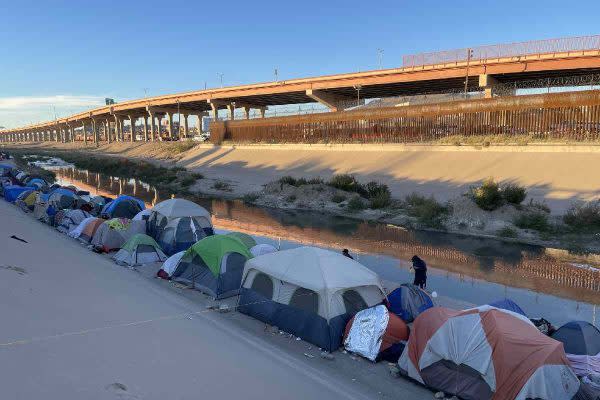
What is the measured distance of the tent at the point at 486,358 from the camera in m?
7.44

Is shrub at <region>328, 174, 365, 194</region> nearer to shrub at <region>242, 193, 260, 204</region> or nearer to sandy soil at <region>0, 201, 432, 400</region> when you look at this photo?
shrub at <region>242, 193, 260, 204</region>

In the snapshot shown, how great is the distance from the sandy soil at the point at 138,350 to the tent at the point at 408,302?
2339 mm

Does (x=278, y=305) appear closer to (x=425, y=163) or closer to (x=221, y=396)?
(x=221, y=396)

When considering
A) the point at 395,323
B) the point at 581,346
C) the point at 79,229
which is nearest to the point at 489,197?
the point at 581,346

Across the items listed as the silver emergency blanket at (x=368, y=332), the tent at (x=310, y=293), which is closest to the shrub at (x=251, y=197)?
the tent at (x=310, y=293)

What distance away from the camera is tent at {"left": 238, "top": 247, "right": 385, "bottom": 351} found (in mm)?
10172

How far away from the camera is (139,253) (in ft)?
53.5

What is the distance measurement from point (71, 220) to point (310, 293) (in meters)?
15.3

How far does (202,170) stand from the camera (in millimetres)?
61000

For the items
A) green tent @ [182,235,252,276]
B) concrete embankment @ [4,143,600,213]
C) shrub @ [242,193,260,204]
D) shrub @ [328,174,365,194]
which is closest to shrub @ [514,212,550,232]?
concrete embankment @ [4,143,600,213]

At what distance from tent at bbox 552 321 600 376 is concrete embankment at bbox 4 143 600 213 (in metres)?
19.5

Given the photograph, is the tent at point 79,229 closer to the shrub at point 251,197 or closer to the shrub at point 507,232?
the shrub at point 251,197

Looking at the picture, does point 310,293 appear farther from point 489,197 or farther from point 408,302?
point 489,197

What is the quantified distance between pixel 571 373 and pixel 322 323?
183 inches
